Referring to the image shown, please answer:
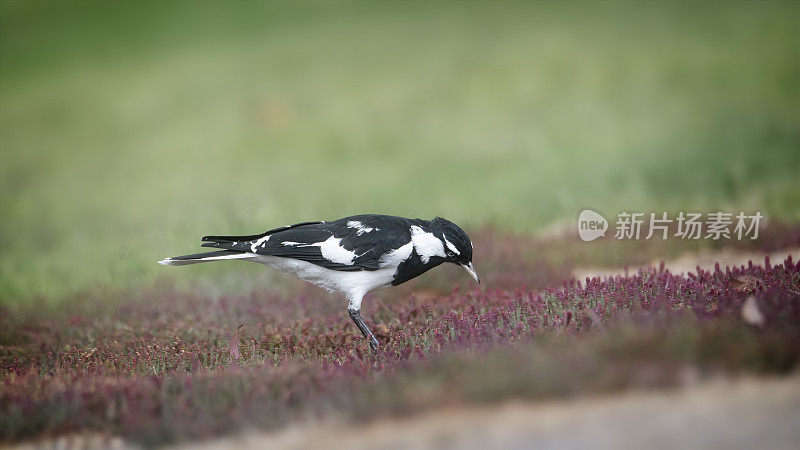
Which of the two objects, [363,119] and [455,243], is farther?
[363,119]

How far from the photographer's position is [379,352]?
611 cm

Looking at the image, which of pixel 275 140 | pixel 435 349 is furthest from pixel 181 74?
pixel 435 349

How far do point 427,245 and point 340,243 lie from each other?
2.59 feet

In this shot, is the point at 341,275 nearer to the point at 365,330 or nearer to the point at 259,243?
the point at 365,330

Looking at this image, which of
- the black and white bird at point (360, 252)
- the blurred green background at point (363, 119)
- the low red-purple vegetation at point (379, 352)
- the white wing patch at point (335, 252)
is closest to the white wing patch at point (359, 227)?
the black and white bird at point (360, 252)

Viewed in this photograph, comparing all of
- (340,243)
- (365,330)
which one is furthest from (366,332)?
(340,243)

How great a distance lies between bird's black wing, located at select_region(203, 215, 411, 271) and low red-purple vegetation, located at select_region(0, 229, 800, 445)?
28.2 inches

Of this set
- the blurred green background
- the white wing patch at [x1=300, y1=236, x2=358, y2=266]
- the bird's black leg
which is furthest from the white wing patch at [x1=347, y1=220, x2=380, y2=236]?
the blurred green background

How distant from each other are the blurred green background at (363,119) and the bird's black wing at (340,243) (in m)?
4.04

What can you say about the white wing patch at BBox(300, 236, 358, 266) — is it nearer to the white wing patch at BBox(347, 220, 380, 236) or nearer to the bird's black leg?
the white wing patch at BBox(347, 220, 380, 236)

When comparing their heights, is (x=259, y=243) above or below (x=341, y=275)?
above

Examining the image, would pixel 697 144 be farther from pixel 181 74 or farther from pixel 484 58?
pixel 181 74

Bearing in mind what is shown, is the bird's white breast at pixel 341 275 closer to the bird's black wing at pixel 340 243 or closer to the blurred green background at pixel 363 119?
the bird's black wing at pixel 340 243

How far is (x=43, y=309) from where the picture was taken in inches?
357
